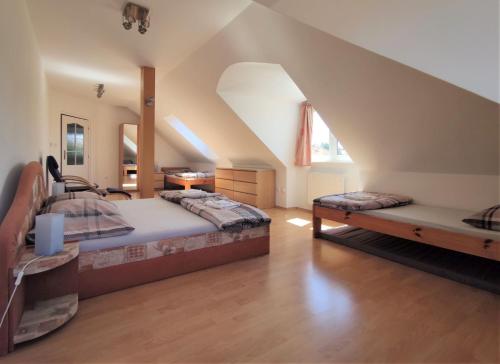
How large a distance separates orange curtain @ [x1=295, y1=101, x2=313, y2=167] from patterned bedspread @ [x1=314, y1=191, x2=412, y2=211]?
63.8 inches

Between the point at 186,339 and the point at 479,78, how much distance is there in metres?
2.61

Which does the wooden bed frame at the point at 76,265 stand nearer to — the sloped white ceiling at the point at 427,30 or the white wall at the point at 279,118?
the sloped white ceiling at the point at 427,30

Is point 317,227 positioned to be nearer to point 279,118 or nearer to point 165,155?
point 279,118

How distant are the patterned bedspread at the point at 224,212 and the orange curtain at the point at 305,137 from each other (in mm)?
2285

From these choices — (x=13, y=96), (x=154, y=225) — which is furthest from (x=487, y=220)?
(x=13, y=96)

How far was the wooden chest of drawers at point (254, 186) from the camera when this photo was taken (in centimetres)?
545

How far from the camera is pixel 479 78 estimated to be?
2.04m

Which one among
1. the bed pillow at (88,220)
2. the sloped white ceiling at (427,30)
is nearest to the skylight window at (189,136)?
the bed pillow at (88,220)

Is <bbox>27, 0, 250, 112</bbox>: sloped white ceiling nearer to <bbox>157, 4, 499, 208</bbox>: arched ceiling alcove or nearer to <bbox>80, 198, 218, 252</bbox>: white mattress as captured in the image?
<bbox>157, 4, 499, 208</bbox>: arched ceiling alcove

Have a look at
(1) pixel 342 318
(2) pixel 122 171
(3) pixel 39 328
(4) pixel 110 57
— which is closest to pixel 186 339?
(3) pixel 39 328

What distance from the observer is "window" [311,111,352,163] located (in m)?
4.91

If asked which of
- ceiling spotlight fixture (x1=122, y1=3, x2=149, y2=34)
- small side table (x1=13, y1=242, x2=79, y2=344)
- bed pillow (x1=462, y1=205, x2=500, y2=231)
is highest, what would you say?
ceiling spotlight fixture (x1=122, y1=3, x2=149, y2=34)

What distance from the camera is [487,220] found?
2279 mm

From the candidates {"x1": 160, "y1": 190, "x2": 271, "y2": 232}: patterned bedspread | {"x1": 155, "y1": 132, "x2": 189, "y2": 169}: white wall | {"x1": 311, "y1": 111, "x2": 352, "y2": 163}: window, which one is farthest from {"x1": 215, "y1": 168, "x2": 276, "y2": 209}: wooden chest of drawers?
{"x1": 155, "y1": 132, "x2": 189, "y2": 169}: white wall
